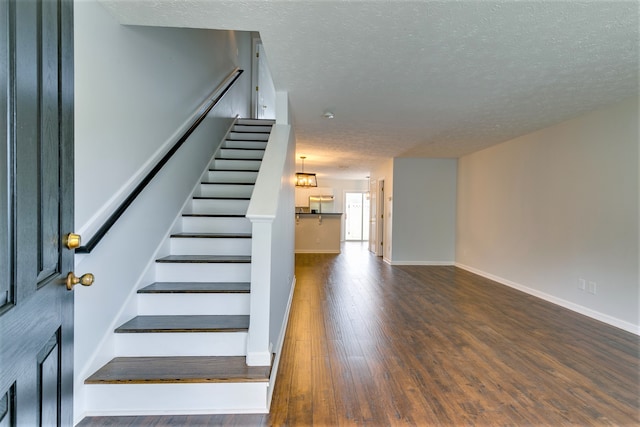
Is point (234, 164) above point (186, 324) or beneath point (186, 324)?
above

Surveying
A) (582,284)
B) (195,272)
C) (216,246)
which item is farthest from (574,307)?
(195,272)

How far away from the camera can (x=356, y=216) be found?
476 inches

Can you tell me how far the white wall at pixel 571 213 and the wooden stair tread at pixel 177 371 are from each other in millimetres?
3584

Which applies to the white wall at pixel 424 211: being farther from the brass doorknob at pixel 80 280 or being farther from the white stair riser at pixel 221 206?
the brass doorknob at pixel 80 280

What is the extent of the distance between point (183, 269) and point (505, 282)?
15.4ft

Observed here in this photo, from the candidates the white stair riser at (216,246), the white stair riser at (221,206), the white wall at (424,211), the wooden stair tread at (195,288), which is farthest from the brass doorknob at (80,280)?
the white wall at (424,211)

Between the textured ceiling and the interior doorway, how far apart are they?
26.6ft

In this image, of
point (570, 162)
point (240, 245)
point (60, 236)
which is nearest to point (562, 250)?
point (570, 162)

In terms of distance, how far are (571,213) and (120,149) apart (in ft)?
15.0

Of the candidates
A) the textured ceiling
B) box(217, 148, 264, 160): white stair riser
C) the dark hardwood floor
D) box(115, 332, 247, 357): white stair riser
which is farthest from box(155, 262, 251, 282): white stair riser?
box(217, 148, 264, 160): white stair riser

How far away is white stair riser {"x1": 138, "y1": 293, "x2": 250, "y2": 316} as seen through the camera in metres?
2.09

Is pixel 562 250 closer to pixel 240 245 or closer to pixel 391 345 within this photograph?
pixel 391 345

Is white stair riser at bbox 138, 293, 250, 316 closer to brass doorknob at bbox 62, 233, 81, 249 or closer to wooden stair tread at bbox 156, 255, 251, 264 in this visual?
wooden stair tread at bbox 156, 255, 251, 264

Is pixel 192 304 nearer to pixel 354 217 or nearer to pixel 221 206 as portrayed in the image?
pixel 221 206
